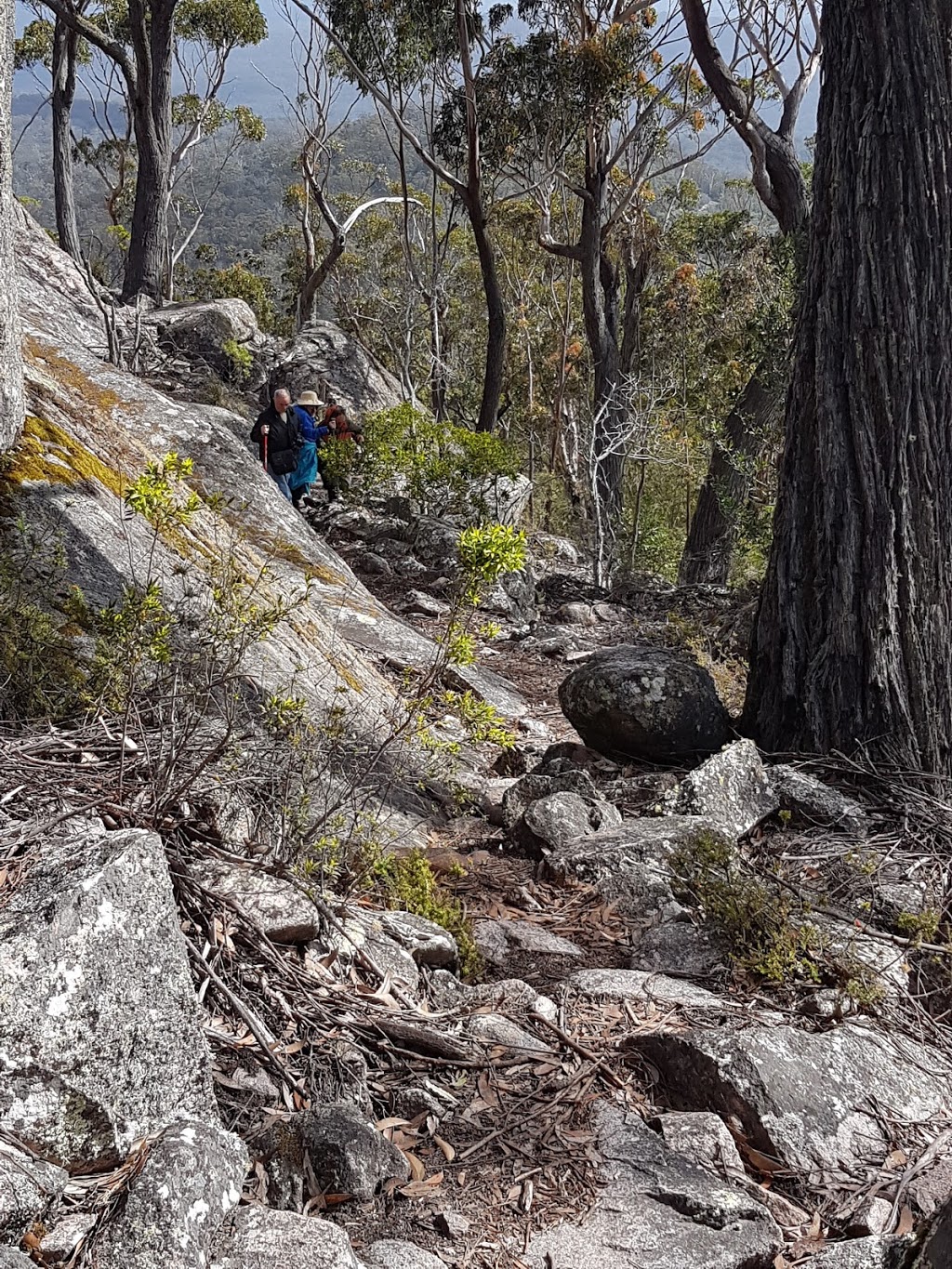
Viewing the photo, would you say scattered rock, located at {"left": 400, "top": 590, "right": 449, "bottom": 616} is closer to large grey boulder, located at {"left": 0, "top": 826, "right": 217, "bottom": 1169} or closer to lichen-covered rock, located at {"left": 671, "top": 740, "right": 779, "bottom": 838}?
lichen-covered rock, located at {"left": 671, "top": 740, "right": 779, "bottom": 838}

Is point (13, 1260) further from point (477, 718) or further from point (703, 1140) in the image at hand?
point (477, 718)

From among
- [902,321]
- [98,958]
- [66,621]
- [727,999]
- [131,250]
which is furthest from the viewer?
[131,250]

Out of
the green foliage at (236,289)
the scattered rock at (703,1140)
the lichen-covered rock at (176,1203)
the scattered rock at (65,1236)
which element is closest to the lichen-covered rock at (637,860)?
the scattered rock at (703,1140)

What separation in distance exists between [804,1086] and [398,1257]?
3.53 feet

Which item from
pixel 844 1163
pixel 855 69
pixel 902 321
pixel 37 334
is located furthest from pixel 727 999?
pixel 37 334

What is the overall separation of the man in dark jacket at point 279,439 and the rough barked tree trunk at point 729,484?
A: 12.9ft

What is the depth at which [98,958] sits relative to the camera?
2053 mm

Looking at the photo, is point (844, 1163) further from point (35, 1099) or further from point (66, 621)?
point (66, 621)

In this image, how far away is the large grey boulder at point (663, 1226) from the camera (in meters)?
Answer: 2.00

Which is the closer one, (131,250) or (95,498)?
(95,498)

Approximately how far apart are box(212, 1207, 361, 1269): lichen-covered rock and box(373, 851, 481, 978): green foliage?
4.17 ft

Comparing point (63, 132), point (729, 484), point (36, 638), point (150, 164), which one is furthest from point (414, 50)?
point (36, 638)

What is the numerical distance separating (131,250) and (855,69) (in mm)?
11956

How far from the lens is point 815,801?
414 cm
